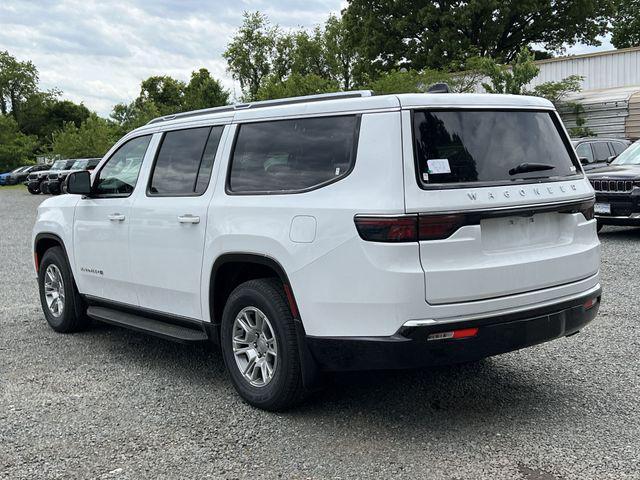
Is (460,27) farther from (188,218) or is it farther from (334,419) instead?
(334,419)

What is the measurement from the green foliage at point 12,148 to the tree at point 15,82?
56.7ft

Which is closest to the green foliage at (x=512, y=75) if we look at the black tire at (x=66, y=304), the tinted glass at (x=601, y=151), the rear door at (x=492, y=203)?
the tinted glass at (x=601, y=151)

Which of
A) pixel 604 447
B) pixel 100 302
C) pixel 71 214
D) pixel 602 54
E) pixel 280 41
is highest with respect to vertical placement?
pixel 280 41

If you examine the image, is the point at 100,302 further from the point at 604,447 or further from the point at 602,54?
the point at 602,54

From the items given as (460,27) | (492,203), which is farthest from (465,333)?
(460,27)

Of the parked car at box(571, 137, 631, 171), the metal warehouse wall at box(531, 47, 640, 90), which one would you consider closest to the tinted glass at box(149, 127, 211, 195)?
the parked car at box(571, 137, 631, 171)

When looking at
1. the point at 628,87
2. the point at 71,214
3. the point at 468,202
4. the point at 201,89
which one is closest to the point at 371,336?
the point at 468,202

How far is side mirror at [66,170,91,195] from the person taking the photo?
5.64 m

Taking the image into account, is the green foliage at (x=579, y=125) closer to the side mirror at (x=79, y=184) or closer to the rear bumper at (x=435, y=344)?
the side mirror at (x=79, y=184)

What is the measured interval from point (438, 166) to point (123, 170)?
2954 mm

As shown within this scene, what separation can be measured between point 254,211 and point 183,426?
1.34m

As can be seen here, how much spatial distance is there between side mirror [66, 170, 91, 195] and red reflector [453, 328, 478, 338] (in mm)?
3485

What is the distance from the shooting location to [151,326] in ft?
16.5

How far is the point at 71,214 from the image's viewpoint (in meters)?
6.02
